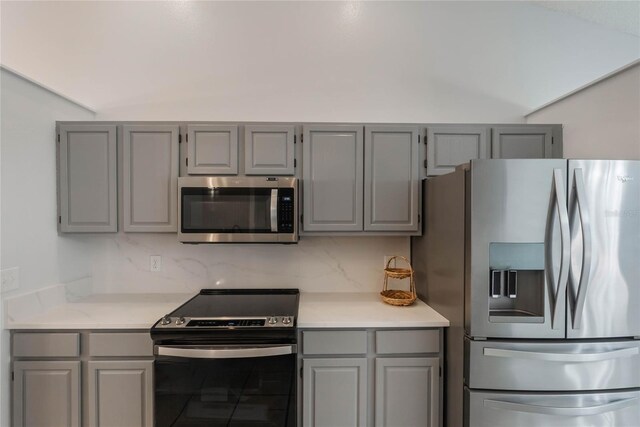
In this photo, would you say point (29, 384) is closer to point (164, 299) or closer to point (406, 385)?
point (164, 299)

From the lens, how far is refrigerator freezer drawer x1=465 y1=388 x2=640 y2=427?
1.41 meters

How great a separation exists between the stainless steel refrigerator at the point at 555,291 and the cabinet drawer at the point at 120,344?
1725 millimetres

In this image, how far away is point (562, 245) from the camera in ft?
4.51

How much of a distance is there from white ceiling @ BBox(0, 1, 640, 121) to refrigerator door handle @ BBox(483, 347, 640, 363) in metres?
1.69

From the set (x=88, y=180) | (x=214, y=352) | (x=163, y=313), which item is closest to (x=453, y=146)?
(x=214, y=352)

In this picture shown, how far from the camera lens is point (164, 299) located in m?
2.13

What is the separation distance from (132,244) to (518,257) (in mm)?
2524

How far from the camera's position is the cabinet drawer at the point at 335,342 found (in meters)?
1.68

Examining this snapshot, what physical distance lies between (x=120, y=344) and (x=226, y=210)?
94 cm

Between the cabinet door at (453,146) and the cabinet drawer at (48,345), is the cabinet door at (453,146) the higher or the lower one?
the higher one

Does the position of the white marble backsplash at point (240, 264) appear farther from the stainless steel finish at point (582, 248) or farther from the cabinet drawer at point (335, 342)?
the stainless steel finish at point (582, 248)

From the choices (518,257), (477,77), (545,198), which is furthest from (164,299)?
(477,77)

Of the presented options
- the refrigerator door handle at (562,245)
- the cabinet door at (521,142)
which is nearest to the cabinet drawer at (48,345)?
the refrigerator door handle at (562,245)

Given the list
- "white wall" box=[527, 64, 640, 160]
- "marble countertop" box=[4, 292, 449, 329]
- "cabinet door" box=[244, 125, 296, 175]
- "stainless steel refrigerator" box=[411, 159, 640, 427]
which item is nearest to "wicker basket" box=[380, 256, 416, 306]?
"marble countertop" box=[4, 292, 449, 329]
